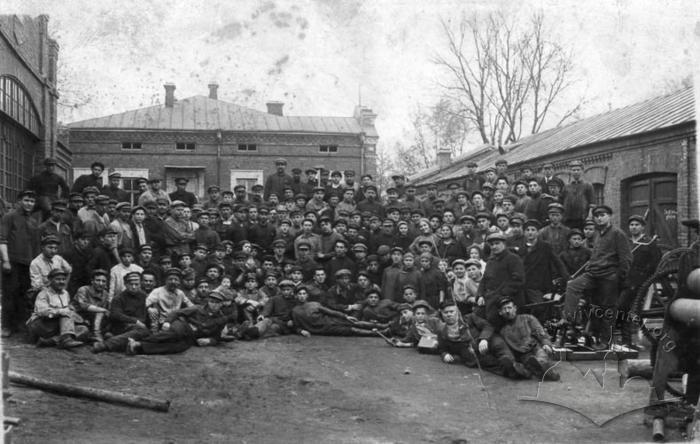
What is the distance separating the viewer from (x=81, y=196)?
10.7 meters

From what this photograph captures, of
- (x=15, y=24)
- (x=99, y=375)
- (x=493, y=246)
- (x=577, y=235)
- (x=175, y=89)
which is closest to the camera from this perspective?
(x=99, y=375)

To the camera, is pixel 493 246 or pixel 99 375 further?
pixel 493 246

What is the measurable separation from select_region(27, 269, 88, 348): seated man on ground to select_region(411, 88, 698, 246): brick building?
1102cm

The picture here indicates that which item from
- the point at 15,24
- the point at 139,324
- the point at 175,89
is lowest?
the point at 139,324

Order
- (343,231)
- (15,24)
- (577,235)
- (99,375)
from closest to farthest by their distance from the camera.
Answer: (99,375)
(577,235)
(343,231)
(15,24)

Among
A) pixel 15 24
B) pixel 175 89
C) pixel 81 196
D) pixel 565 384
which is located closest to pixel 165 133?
pixel 175 89

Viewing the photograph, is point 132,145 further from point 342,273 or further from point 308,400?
point 308,400

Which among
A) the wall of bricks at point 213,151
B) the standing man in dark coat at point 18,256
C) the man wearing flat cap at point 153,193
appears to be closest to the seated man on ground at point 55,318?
the standing man in dark coat at point 18,256

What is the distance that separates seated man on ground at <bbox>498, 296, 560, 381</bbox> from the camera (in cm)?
787

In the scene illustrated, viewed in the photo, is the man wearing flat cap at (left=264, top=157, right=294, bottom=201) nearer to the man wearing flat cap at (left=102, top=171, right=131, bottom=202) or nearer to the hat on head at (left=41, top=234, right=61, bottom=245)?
the man wearing flat cap at (left=102, top=171, right=131, bottom=202)

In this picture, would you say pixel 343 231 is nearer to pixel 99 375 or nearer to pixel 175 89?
pixel 99 375

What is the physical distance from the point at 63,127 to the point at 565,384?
23520 mm

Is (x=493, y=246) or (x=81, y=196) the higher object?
(x=81, y=196)

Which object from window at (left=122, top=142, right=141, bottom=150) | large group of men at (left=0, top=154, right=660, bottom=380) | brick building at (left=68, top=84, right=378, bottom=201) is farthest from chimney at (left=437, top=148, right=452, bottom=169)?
large group of men at (left=0, top=154, right=660, bottom=380)
